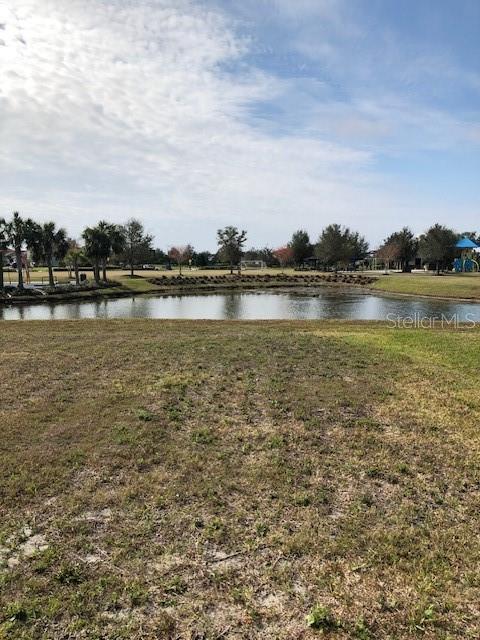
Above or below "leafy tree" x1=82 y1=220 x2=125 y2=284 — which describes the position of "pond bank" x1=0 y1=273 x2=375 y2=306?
below

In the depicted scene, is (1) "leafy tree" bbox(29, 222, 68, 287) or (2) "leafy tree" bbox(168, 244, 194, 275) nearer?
(1) "leafy tree" bbox(29, 222, 68, 287)

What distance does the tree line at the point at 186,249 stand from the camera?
151 feet

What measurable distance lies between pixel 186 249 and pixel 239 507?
103 metres

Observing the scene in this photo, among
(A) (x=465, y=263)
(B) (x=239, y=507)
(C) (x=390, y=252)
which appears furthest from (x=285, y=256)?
(B) (x=239, y=507)

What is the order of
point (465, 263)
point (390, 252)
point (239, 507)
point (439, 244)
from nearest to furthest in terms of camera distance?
point (239, 507) < point (439, 244) < point (465, 263) < point (390, 252)

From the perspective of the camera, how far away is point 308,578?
3.38 metres

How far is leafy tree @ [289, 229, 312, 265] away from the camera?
Result: 98.2m

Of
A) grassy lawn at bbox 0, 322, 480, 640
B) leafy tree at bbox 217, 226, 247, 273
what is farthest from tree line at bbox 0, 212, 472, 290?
grassy lawn at bbox 0, 322, 480, 640

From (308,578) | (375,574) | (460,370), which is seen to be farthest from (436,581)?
(460,370)

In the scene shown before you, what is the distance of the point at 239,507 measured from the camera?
431 cm

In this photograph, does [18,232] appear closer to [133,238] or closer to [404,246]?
[133,238]

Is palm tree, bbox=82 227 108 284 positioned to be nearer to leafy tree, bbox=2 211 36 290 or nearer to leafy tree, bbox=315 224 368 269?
leafy tree, bbox=2 211 36 290

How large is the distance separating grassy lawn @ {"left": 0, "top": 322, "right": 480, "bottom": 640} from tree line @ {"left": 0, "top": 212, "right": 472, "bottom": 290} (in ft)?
128

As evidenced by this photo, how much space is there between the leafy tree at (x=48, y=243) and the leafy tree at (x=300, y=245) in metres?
56.1
